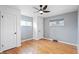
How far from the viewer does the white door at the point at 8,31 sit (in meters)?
3.04

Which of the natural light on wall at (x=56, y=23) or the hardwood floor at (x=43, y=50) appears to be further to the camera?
the natural light on wall at (x=56, y=23)

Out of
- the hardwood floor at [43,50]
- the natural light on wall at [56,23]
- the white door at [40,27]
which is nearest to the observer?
the hardwood floor at [43,50]

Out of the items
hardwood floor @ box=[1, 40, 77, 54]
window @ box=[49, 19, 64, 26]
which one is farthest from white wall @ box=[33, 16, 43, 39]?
hardwood floor @ box=[1, 40, 77, 54]

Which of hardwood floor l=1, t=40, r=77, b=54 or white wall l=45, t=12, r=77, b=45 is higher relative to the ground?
white wall l=45, t=12, r=77, b=45

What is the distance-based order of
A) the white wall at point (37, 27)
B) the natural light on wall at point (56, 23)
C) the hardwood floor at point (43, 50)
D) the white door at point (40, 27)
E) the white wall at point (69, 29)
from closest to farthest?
the hardwood floor at point (43, 50) < the white wall at point (69, 29) < the natural light on wall at point (56, 23) < the white wall at point (37, 27) < the white door at point (40, 27)

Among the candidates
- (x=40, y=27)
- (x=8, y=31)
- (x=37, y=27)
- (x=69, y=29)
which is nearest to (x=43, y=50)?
(x=8, y=31)

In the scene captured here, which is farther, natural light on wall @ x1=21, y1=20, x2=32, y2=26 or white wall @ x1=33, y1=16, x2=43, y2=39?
white wall @ x1=33, y1=16, x2=43, y2=39

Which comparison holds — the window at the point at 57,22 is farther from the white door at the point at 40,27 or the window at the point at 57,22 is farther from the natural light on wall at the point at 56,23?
the white door at the point at 40,27

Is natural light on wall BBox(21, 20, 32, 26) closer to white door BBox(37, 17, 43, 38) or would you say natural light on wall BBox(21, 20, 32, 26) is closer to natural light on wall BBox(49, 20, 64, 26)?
white door BBox(37, 17, 43, 38)

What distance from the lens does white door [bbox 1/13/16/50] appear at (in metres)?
3.04

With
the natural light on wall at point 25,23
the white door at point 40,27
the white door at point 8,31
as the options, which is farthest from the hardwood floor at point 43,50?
the white door at point 40,27
